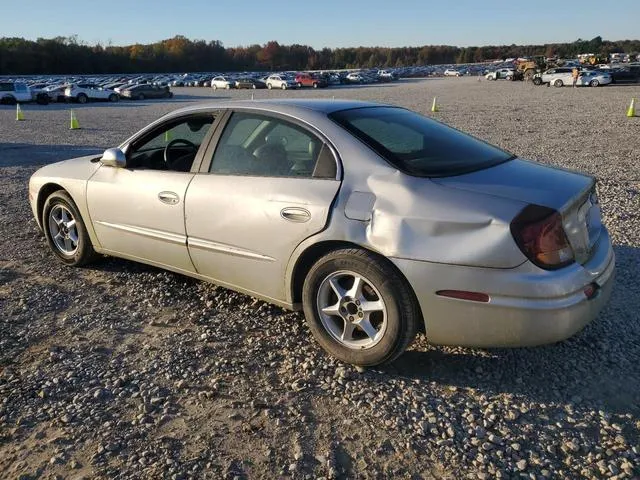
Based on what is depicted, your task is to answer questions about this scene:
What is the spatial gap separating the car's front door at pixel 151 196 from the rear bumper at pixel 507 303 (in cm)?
188

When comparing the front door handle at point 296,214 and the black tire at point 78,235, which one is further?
the black tire at point 78,235

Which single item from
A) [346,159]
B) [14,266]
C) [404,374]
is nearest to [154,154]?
[14,266]

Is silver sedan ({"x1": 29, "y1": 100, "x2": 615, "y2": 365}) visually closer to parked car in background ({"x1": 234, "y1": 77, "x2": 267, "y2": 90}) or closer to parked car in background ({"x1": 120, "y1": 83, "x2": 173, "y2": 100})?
parked car in background ({"x1": 120, "y1": 83, "x2": 173, "y2": 100})

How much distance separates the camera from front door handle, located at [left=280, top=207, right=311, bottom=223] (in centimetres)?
331

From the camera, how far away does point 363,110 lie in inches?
152

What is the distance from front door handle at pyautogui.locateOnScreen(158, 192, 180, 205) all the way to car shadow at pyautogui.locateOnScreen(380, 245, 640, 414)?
193 cm

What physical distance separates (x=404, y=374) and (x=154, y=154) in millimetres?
2912

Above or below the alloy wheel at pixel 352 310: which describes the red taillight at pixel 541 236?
above

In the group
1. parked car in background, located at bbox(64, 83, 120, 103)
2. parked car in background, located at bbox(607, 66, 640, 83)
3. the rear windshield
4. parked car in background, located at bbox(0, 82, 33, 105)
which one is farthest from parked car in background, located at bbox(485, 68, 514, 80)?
the rear windshield

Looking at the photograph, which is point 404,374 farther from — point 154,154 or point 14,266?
point 14,266

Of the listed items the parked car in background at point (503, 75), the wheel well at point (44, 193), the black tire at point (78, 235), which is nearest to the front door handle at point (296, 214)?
the black tire at point (78, 235)

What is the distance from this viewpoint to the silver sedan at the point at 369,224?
2.83 metres

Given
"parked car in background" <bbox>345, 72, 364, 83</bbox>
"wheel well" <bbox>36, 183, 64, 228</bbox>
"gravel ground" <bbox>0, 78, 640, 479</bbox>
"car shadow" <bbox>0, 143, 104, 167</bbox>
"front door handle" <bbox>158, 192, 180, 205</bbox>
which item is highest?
"front door handle" <bbox>158, 192, 180, 205</bbox>

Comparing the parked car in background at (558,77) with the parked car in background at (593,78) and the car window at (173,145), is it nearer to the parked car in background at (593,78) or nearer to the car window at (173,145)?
the parked car in background at (593,78)
